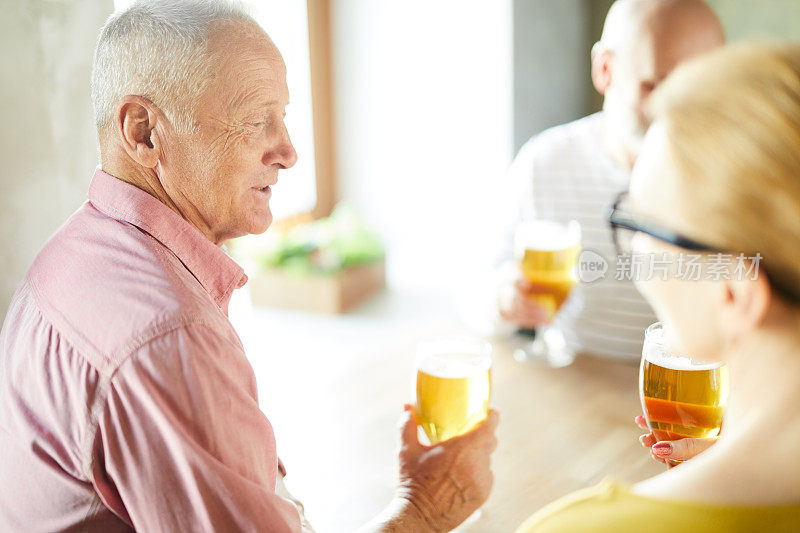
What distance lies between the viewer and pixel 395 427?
4.87 ft

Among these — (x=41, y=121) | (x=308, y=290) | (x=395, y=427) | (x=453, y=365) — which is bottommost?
(x=308, y=290)

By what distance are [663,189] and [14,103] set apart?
1.09 metres

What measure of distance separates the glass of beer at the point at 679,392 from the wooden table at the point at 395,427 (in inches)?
8.3

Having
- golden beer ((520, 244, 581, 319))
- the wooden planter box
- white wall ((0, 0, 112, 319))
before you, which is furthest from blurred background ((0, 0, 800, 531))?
white wall ((0, 0, 112, 319))

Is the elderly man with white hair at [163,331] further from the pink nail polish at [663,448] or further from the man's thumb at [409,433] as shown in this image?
the pink nail polish at [663,448]

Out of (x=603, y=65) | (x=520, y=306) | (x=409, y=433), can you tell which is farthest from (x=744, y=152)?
(x=603, y=65)

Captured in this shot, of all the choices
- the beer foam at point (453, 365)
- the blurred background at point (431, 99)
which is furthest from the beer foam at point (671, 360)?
the blurred background at point (431, 99)

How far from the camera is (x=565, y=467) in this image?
4.36ft

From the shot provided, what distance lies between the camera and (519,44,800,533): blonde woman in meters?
0.68

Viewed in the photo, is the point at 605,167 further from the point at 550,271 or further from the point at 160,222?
the point at 160,222

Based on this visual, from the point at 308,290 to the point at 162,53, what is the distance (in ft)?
5.75

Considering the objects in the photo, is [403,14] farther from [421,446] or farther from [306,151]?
[421,446]

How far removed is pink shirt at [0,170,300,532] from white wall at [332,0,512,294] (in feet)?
7.20

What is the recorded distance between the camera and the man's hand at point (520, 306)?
65.7 inches
